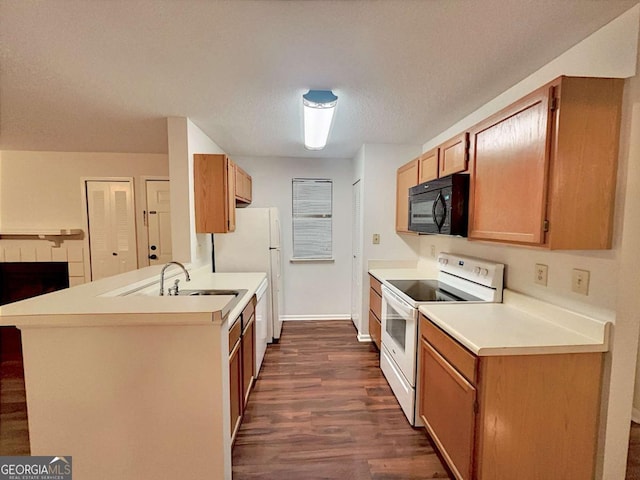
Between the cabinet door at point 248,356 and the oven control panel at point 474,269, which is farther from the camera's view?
the cabinet door at point 248,356

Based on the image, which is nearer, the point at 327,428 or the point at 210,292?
the point at 327,428

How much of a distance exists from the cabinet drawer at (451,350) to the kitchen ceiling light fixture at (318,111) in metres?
1.57

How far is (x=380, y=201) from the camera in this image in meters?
3.14

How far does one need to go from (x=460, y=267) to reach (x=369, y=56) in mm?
1694

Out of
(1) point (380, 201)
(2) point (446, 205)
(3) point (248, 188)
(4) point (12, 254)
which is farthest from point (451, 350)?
(4) point (12, 254)

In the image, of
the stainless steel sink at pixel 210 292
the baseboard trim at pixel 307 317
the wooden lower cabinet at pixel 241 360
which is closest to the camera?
the wooden lower cabinet at pixel 241 360

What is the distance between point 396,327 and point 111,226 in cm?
→ 390

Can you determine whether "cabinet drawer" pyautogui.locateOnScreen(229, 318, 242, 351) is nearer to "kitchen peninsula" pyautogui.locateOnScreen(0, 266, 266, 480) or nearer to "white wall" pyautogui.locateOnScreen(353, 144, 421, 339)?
"kitchen peninsula" pyautogui.locateOnScreen(0, 266, 266, 480)

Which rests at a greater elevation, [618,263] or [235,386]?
[618,263]

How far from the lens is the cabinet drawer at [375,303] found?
2.75m

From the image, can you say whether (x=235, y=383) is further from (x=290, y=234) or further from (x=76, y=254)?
(x=76, y=254)

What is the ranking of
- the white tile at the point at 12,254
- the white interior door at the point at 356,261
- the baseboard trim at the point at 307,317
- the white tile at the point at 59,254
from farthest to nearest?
1. the baseboard trim at the point at 307,317
2. the white tile at the point at 59,254
3. the white tile at the point at 12,254
4. the white interior door at the point at 356,261

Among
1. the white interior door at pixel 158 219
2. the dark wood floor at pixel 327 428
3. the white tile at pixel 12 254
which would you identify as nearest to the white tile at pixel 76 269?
the white tile at pixel 12 254

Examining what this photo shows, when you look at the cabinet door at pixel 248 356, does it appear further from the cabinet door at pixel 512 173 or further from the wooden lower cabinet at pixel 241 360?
the cabinet door at pixel 512 173
